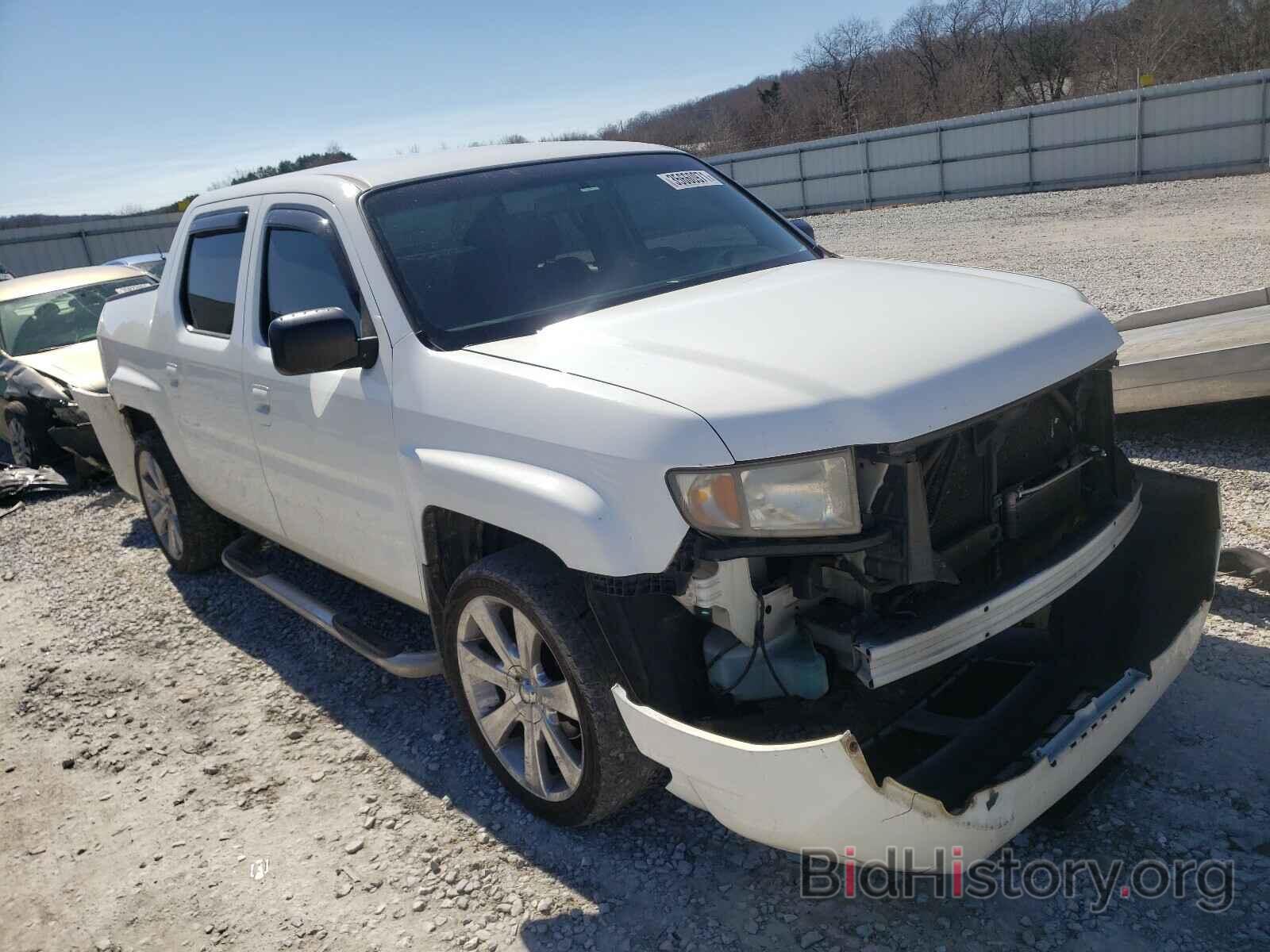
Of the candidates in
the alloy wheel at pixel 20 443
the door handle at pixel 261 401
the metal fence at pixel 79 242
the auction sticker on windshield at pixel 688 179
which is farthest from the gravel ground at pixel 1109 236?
the metal fence at pixel 79 242

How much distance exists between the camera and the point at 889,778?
6.84 feet

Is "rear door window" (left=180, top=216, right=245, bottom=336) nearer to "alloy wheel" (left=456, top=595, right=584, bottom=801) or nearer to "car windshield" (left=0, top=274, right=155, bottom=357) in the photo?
"alloy wheel" (left=456, top=595, right=584, bottom=801)

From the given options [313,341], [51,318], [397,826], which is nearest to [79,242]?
[51,318]

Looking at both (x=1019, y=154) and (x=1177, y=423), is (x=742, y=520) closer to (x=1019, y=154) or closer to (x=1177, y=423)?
(x=1177, y=423)

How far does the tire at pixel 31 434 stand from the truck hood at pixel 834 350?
716cm

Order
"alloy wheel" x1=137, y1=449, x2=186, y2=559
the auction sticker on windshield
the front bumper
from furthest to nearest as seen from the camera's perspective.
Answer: "alloy wheel" x1=137, y1=449, x2=186, y2=559
the auction sticker on windshield
the front bumper

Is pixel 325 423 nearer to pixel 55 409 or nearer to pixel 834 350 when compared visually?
pixel 834 350

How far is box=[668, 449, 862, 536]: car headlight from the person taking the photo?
91.0 inches

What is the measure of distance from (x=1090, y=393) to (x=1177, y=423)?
304 centimetres

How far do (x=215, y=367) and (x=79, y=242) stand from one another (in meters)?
36.2

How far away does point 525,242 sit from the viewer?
344 centimetres

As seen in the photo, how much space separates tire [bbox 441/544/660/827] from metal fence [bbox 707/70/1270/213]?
74.7 feet

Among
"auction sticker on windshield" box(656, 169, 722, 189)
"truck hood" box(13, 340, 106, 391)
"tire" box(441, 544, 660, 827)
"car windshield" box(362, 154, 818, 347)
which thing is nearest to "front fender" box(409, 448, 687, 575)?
"tire" box(441, 544, 660, 827)

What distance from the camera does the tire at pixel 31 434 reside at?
8445 mm
